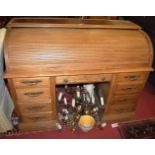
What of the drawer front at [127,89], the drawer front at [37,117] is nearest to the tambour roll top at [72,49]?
the drawer front at [127,89]

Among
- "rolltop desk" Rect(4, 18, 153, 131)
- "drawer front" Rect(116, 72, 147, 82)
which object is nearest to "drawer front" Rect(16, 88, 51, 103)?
"rolltop desk" Rect(4, 18, 153, 131)

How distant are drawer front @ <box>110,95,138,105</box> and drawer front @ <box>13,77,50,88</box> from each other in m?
0.77

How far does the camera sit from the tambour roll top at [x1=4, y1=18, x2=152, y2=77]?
130 cm

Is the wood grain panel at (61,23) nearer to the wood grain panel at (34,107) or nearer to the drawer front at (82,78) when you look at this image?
the drawer front at (82,78)

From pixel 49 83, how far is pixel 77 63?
1.04ft

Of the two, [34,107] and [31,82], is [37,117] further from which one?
[31,82]

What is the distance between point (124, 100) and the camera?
69.1 inches

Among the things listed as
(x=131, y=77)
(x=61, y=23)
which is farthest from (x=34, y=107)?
(x=131, y=77)

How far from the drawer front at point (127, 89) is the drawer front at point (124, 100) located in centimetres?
6

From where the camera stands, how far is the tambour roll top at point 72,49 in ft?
4.27

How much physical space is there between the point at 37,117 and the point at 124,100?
3.22ft

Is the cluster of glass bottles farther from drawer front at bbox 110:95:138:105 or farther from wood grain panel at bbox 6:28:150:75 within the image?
wood grain panel at bbox 6:28:150:75
